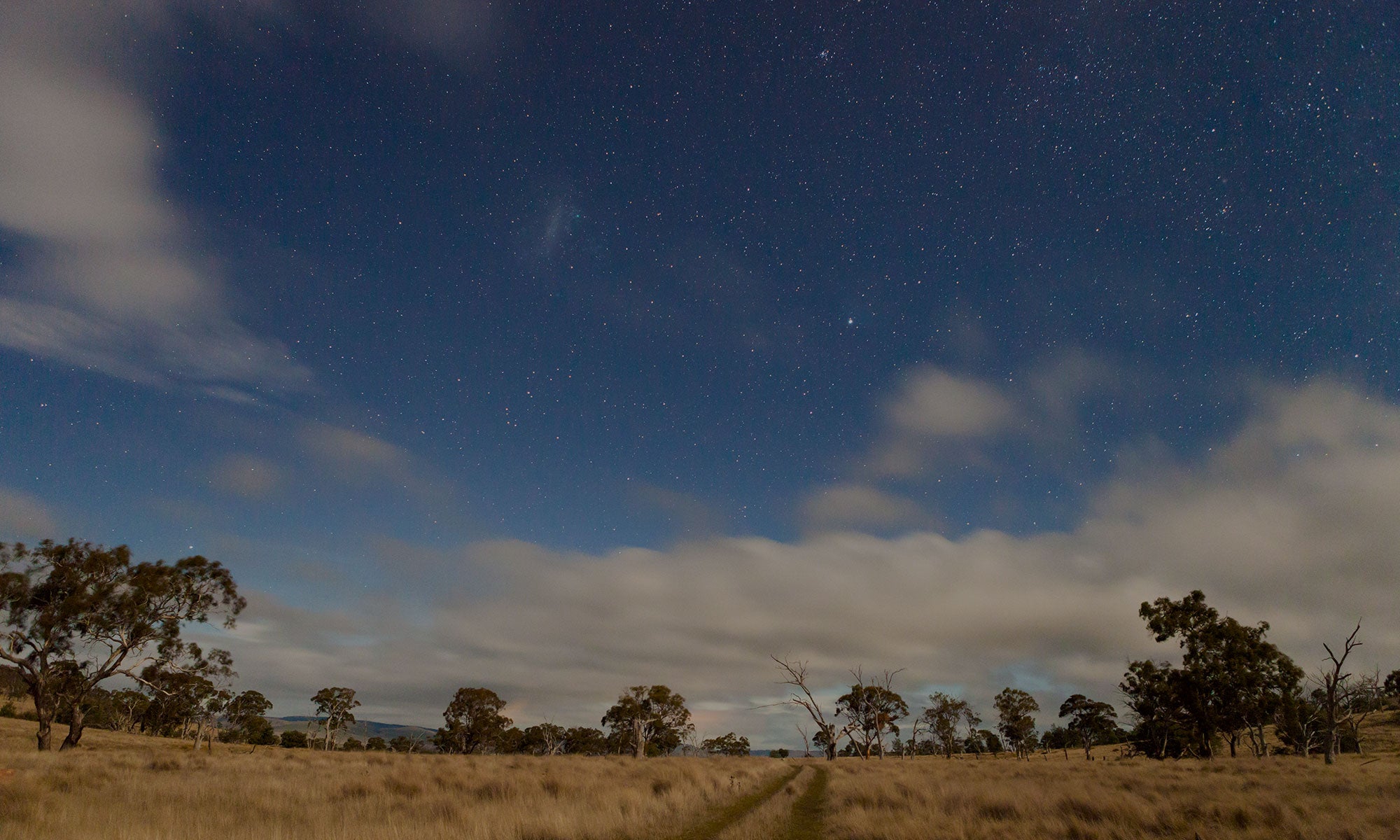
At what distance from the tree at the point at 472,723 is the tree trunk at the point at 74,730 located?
6193 centimetres

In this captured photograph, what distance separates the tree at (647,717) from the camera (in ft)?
303

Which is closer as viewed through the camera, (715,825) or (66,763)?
(715,825)

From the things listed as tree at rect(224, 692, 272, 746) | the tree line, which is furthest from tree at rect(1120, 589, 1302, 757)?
tree at rect(224, 692, 272, 746)

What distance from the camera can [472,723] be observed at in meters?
91.6

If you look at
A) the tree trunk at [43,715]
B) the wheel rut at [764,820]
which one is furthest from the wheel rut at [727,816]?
the tree trunk at [43,715]

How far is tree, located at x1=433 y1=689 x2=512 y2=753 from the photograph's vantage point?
301ft

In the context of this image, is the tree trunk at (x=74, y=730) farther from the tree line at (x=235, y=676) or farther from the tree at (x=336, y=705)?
the tree at (x=336, y=705)

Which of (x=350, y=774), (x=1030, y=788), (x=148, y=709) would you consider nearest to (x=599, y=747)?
(x=148, y=709)

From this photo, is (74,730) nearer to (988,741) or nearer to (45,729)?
(45,729)

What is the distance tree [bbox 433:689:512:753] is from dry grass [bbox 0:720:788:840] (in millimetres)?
71960

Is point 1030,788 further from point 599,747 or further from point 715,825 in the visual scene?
point 599,747

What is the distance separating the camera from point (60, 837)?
9.44 metres

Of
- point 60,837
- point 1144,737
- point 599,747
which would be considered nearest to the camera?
point 60,837

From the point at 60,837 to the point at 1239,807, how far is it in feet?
79.7
